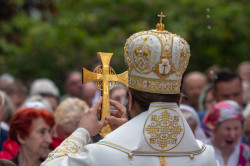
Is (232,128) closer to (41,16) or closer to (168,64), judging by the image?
(168,64)

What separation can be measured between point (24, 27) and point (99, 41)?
1747mm

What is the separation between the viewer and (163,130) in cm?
348

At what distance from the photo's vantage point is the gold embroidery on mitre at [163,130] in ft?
11.3

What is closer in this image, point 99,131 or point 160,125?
point 160,125

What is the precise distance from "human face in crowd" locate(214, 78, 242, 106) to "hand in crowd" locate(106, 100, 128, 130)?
4.04 meters

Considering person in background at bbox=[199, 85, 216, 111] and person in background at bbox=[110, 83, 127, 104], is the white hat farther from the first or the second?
person in background at bbox=[199, 85, 216, 111]

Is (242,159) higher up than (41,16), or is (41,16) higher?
(41,16)

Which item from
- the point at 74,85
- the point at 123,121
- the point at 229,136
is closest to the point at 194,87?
the point at 74,85

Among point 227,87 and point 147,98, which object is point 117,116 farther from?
point 227,87

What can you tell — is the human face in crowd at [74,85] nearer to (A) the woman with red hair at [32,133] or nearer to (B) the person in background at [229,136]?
(B) the person in background at [229,136]

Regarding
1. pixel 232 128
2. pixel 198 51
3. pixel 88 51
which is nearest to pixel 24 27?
pixel 88 51

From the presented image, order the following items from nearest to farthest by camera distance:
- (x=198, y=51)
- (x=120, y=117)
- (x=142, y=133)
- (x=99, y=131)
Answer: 1. (x=142, y=133)
2. (x=99, y=131)
3. (x=120, y=117)
4. (x=198, y=51)

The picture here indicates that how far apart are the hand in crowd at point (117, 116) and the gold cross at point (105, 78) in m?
0.04

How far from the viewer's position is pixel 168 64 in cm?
349
